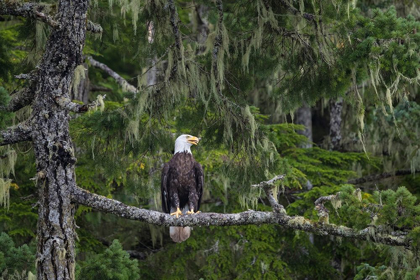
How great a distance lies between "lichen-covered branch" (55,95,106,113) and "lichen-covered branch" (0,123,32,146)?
1.20ft

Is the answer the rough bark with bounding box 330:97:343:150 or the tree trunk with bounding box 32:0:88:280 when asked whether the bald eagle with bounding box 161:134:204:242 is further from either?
the rough bark with bounding box 330:97:343:150

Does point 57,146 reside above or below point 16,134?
below

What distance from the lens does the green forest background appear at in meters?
7.20

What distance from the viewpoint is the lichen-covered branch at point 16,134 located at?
631 centimetres

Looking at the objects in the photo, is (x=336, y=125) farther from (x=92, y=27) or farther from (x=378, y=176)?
(x=92, y=27)

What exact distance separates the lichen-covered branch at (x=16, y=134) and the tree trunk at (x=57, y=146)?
0.06m

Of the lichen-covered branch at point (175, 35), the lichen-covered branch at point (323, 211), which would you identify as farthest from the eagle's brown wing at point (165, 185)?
the lichen-covered branch at point (323, 211)

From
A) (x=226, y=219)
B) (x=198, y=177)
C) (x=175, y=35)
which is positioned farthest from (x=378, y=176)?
(x=226, y=219)

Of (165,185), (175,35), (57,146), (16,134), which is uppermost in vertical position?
(175,35)

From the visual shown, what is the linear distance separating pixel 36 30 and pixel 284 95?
2.93m

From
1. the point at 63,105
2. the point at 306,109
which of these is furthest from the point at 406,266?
the point at 306,109

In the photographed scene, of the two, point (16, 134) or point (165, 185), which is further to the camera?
point (165, 185)

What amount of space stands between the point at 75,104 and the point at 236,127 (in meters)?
2.10

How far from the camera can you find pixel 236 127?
7695 millimetres
